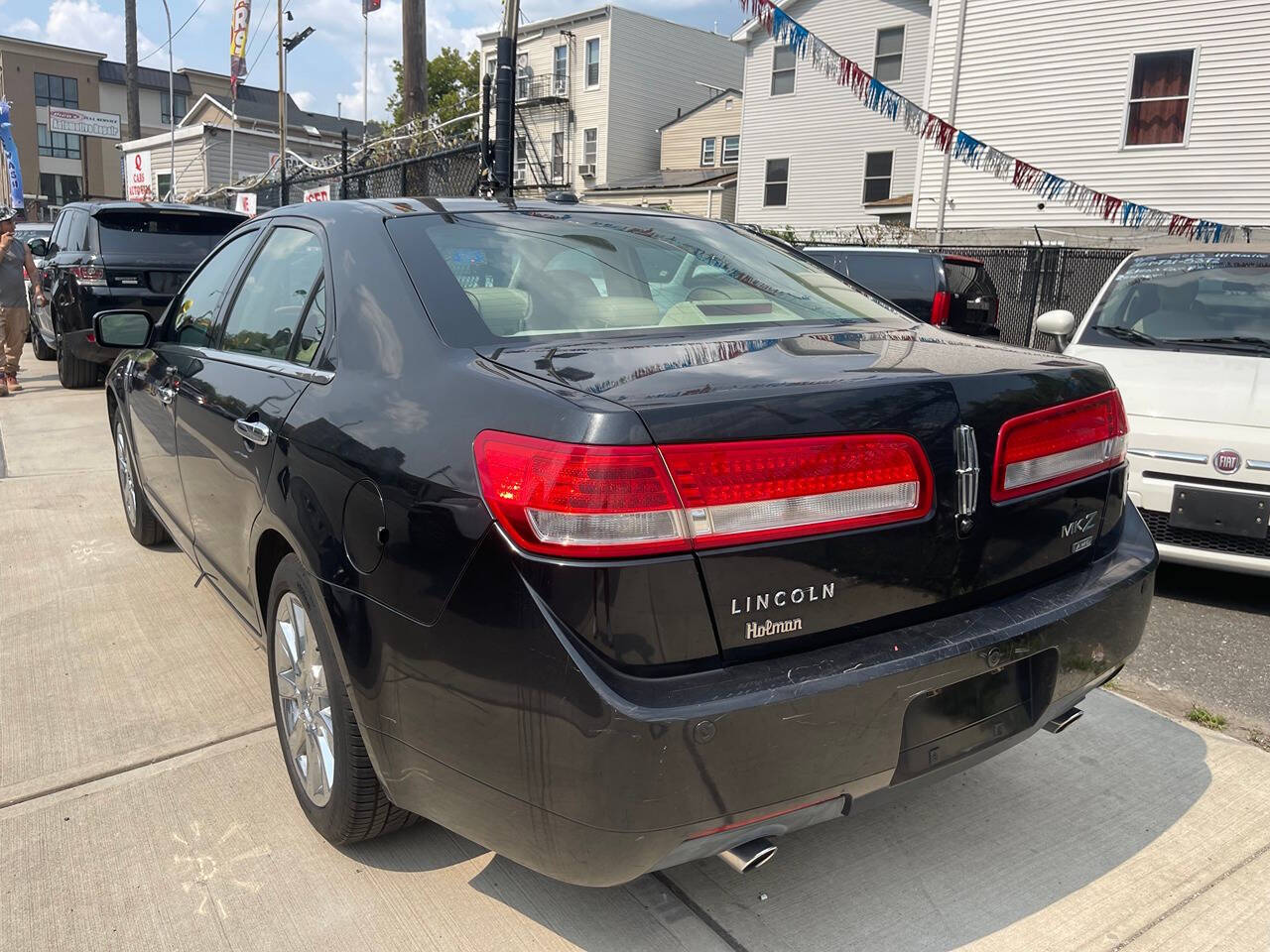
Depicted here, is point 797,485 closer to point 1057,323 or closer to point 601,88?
point 1057,323

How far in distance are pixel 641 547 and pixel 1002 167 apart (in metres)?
18.1

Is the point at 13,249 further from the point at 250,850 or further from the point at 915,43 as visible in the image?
the point at 915,43

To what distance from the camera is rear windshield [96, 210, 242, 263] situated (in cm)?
912

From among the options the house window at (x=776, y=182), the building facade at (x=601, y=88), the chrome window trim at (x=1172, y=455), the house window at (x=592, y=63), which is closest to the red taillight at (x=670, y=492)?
the chrome window trim at (x=1172, y=455)

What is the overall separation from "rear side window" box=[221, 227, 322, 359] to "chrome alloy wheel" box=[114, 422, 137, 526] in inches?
71.4

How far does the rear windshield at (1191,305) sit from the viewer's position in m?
5.15

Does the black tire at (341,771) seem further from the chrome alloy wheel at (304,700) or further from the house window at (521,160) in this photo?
the house window at (521,160)

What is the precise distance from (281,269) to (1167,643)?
145 inches

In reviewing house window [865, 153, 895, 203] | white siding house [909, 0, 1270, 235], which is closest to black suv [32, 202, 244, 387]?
white siding house [909, 0, 1270, 235]

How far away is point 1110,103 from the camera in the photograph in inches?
658

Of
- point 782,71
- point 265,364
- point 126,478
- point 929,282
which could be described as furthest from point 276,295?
point 782,71

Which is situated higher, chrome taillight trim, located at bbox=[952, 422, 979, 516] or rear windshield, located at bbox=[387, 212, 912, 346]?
rear windshield, located at bbox=[387, 212, 912, 346]

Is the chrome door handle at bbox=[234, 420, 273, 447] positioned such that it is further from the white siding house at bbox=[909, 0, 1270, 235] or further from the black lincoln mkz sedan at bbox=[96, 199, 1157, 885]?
the white siding house at bbox=[909, 0, 1270, 235]

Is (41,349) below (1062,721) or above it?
below
